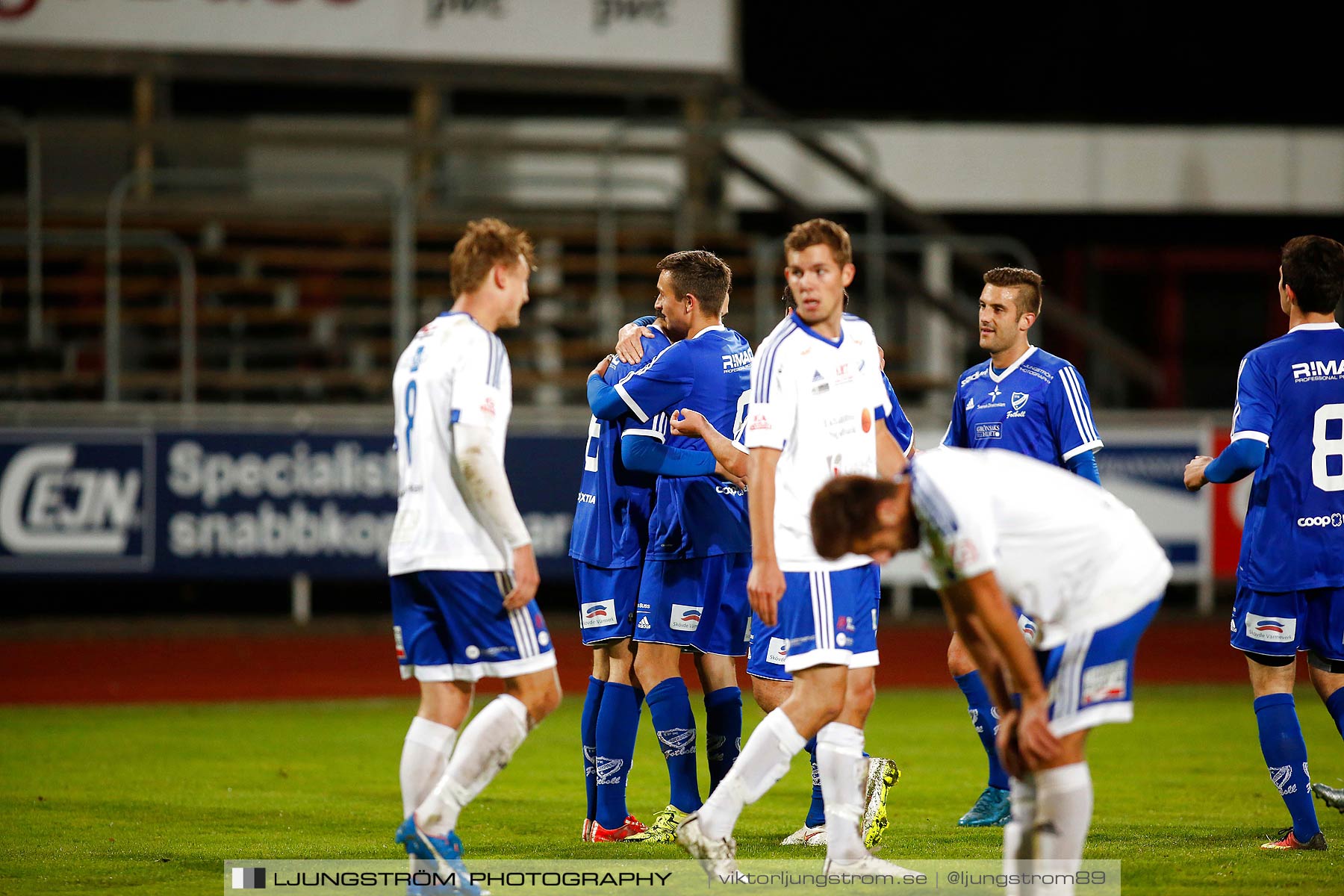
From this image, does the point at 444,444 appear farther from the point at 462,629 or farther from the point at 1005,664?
the point at 1005,664

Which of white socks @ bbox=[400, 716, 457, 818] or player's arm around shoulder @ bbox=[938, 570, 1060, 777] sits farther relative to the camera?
white socks @ bbox=[400, 716, 457, 818]

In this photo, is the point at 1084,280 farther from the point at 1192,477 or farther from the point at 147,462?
the point at 1192,477

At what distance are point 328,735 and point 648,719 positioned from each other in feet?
7.62

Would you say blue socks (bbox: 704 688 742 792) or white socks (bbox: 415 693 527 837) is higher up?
white socks (bbox: 415 693 527 837)

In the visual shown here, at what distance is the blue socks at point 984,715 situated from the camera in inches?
281

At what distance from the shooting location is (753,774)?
543 cm

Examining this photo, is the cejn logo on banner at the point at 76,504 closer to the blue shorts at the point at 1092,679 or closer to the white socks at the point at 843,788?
the white socks at the point at 843,788

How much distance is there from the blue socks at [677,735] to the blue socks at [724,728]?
14 cm

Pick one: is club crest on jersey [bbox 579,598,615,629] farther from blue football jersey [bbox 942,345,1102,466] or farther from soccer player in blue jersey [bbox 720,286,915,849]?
blue football jersey [bbox 942,345,1102,466]

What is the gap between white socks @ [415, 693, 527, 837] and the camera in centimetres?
521

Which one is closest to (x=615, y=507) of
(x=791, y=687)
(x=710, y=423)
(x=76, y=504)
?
(x=710, y=423)

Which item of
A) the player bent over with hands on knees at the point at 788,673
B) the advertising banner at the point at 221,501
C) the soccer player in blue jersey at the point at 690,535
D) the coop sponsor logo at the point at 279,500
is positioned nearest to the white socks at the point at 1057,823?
the player bent over with hands on knees at the point at 788,673

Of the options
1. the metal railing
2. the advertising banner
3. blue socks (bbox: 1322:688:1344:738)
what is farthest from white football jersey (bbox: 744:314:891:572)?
the metal railing

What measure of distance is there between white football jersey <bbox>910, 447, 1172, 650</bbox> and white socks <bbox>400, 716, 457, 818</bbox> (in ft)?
6.07
